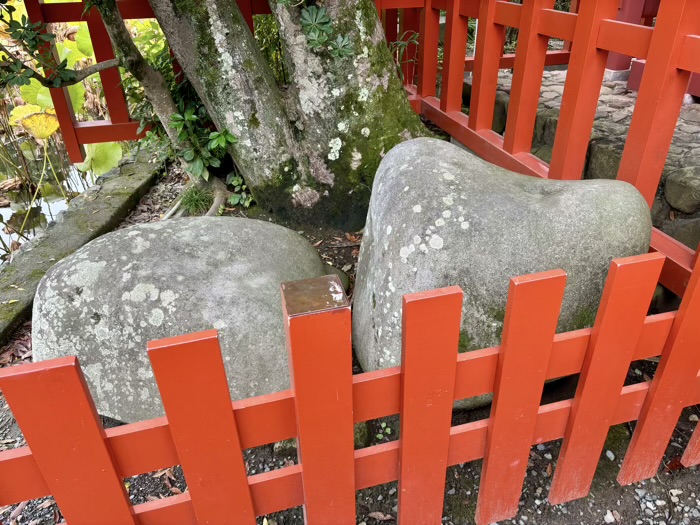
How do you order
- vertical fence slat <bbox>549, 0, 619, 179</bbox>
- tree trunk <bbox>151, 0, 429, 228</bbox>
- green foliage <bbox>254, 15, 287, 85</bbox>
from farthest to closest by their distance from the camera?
green foliage <bbox>254, 15, 287, 85</bbox>, tree trunk <bbox>151, 0, 429, 228</bbox>, vertical fence slat <bbox>549, 0, 619, 179</bbox>

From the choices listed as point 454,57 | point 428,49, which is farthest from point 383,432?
point 428,49

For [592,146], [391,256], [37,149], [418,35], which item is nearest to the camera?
[391,256]

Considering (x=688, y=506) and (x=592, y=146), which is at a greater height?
(x=592, y=146)

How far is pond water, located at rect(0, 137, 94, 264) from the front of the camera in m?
3.98

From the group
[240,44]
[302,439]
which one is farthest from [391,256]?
[240,44]

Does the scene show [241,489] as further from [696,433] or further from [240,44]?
[240,44]

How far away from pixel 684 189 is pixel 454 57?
1.54 metres

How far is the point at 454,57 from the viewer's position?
9.79 feet

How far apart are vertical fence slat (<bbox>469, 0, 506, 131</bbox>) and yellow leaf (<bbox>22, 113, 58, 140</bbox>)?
3.09m

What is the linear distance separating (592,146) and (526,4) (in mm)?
705

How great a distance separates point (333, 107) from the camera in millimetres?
2615

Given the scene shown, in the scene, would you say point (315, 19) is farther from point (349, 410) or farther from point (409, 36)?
point (349, 410)

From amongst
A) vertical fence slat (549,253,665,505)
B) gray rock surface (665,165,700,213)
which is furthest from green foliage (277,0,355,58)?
vertical fence slat (549,253,665,505)

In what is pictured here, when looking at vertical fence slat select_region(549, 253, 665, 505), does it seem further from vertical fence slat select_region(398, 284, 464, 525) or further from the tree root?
the tree root
